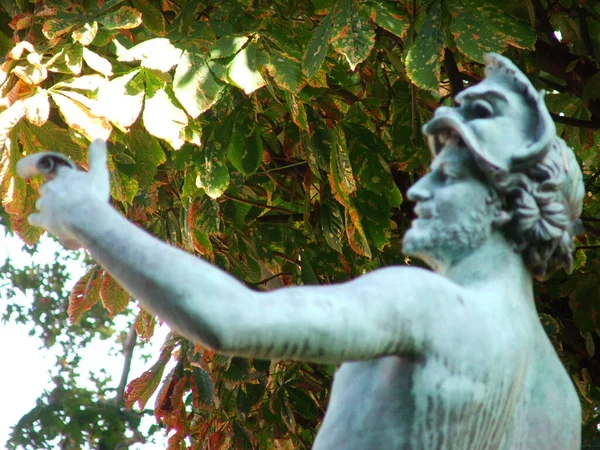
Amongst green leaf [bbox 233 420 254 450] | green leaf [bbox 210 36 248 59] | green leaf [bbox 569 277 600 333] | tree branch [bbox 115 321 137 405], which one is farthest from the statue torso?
tree branch [bbox 115 321 137 405]

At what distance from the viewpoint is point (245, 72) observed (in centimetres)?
490

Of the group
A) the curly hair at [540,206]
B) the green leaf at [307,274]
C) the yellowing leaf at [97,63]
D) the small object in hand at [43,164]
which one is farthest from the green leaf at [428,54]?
the small object in hand at [43,164]

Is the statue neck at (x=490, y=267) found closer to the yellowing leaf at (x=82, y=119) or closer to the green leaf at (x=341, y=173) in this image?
the yellowing leaf at (x=82, y=119)

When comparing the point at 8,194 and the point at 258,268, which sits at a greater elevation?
the point at 8,194

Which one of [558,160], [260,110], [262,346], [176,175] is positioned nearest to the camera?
[262,346]

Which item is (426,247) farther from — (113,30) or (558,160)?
(113,30)

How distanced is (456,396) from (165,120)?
272 cm

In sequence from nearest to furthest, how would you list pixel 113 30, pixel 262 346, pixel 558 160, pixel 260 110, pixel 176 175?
pixel 262 346 < pixel 558 160 < pixel 113 30 < pixel 260 110 < pixel 176 175

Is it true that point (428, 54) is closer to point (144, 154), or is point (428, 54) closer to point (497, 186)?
point (144, 154)

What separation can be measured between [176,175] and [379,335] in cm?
422

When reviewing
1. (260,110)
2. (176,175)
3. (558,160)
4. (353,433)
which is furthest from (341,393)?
(176,175)

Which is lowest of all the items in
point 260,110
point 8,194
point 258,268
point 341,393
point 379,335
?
point 258,268

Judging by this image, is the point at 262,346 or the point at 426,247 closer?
the point at 262,346

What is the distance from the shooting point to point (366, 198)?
17.9ft
